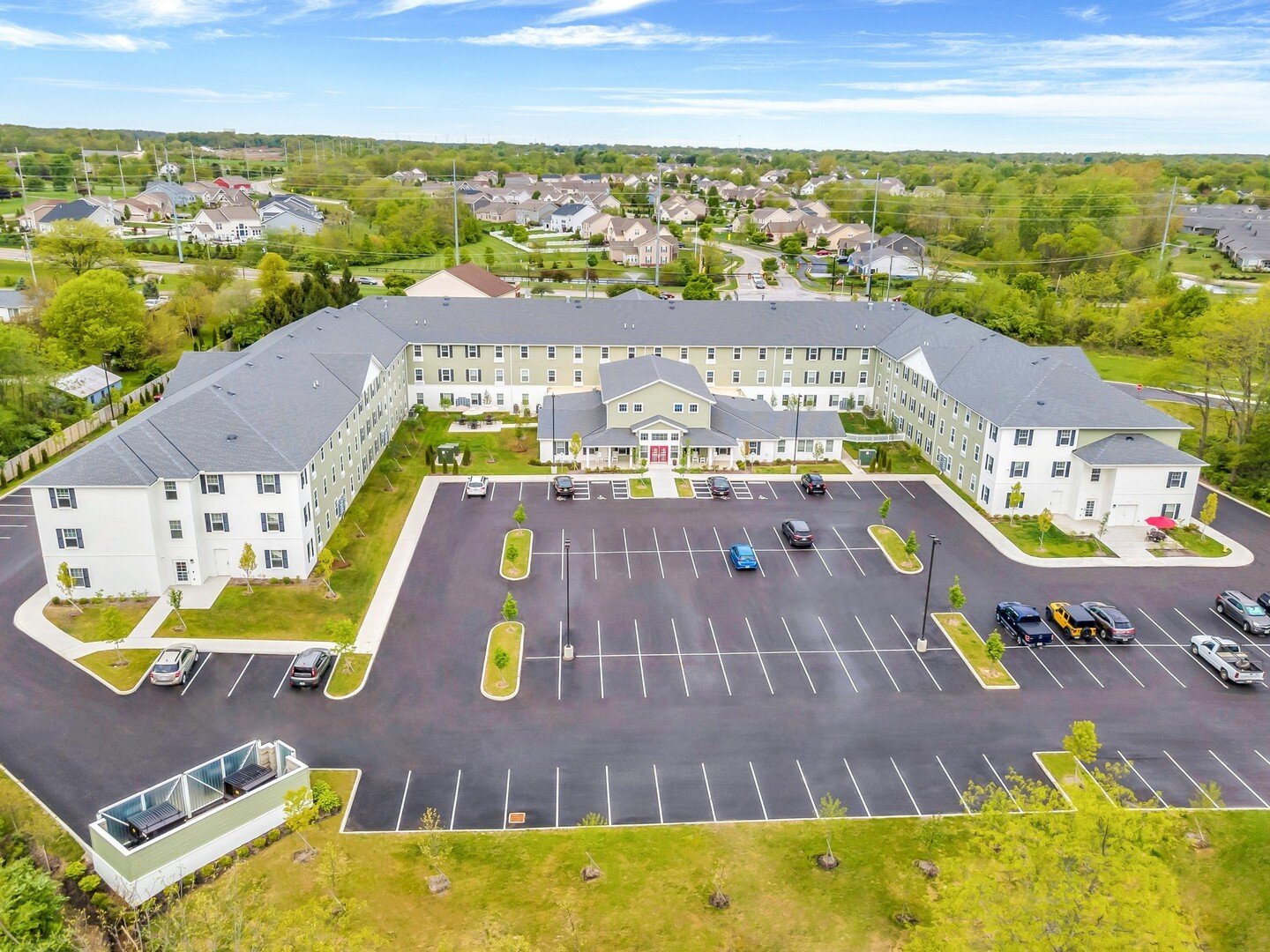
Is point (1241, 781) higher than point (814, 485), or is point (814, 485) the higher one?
point (814, 485)

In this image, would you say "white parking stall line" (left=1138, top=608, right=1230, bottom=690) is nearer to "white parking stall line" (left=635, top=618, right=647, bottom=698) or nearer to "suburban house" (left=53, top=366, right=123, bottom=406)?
"white parking stall line" (left=635, top=618, right=647, bottom=698)

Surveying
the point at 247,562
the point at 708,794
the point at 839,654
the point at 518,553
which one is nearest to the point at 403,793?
the point at 708,794

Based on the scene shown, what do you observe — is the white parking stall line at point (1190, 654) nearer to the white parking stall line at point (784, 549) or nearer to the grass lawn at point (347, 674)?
the white parking stall line at point (784, 549)

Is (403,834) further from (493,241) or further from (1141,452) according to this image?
(493,241)

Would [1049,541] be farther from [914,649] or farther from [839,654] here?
[839,654]

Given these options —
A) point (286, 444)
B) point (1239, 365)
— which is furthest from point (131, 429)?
point (1239, 365)

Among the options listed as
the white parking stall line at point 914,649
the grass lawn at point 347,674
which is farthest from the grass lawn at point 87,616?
the white parking stall line at point 914,649
